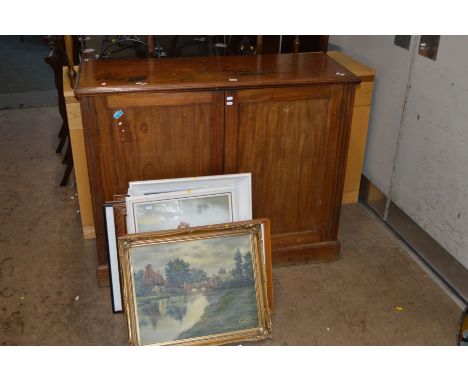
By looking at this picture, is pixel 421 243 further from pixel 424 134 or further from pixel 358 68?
pixel 358 68

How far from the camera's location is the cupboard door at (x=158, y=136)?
2.15m

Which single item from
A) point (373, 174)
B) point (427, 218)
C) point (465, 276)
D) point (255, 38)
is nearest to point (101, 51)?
point (255, 38)

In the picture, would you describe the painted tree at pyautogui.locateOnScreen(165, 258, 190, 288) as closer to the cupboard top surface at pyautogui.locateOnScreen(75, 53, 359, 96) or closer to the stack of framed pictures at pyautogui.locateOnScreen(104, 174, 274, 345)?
the stack of framed pictures at pyautogui.locateOnScreen(104, 174, 274, 345)

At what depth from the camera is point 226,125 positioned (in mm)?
2260

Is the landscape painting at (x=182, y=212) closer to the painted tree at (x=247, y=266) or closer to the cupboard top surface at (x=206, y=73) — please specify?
the painted tree at (x=247, y=266)

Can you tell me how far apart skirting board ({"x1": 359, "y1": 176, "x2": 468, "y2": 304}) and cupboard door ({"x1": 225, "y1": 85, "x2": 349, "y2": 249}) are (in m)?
0.53

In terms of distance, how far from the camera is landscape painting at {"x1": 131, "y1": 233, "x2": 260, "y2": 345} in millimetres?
2100

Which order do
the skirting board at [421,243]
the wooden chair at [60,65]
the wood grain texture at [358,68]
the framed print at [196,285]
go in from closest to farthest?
the framed print at [196,285] < the skirting board at [421,243] < the wood grain texture at [358,68] < the wooden chair at [60,65]

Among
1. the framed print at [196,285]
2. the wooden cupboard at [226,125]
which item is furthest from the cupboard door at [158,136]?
the framed print at [196,285]

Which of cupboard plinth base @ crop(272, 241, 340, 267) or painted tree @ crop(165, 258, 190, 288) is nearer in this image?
painted tree @ crop(165, 258, 190, 288)

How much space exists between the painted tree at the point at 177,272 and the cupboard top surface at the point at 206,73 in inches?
28.8

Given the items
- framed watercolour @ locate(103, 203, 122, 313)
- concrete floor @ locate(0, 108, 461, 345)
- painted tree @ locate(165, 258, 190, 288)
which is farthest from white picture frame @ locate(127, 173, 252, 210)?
concrete floor @ locate(0, 108, 461, 345)

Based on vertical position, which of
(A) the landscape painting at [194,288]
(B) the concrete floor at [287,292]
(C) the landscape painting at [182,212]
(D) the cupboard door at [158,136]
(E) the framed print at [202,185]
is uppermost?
(D) the cupboard door at [158,136]

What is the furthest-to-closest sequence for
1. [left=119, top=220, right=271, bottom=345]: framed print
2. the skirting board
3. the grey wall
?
the skirting board, the grey wall, [left=119, top=220, right=271, bottom=345]: framed print
